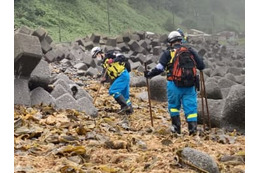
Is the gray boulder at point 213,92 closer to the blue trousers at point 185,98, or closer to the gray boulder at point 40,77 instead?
the blue trousers at point 185,98

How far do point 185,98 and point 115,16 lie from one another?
48312 mm

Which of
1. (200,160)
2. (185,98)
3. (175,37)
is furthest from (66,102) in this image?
(200,160)

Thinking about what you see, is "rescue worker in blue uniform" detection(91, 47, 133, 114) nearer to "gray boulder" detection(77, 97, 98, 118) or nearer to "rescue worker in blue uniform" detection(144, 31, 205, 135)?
"gray boulder" detection(77, 97, 98, 118)

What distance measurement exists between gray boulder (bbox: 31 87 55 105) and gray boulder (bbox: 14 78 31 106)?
0.22m

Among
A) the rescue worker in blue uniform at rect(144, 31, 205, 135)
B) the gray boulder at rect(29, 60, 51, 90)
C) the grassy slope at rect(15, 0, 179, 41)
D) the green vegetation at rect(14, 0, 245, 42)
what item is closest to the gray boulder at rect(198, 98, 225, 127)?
the rescue worker in blue uniform at rect(144, 31, 205, 135)

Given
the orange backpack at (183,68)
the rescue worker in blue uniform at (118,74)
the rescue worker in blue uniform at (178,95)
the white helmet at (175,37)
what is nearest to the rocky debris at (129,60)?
the rescue worker in blue uniform at (118,74)

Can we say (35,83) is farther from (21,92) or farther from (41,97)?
(21,92)

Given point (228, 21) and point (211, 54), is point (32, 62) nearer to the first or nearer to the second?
point (211, 54)

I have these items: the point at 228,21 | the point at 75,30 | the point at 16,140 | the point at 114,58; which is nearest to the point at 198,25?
the point at 228,21

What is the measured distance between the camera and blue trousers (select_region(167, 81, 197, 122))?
21.0 feet

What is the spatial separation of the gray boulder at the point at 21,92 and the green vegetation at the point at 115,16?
58.1 ft

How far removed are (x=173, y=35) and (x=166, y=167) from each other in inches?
132

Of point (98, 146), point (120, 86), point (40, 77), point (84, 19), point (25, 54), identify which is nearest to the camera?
point (98, 146)

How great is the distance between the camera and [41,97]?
23.2ft
